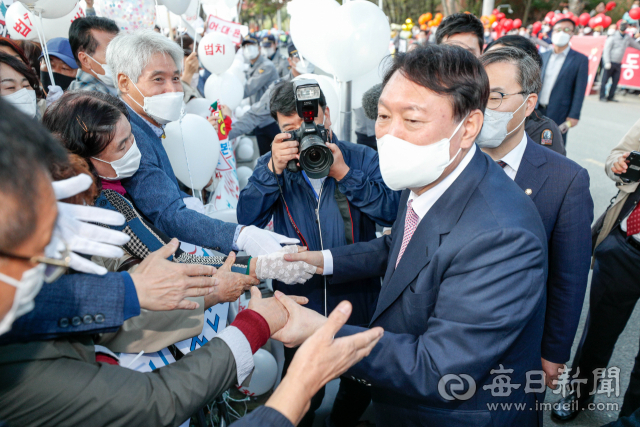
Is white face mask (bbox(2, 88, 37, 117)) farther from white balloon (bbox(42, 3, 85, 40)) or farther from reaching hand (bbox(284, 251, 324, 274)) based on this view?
white balloon (bbox(42, 3, 85, 40))

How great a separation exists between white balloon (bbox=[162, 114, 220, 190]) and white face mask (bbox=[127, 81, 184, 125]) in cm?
63

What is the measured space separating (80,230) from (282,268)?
1.01 m

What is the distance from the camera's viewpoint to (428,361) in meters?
1.17

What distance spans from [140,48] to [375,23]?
1729 mm

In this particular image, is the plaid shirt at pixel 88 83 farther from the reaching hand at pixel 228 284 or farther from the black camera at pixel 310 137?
the reaching hand at pixel 228 284

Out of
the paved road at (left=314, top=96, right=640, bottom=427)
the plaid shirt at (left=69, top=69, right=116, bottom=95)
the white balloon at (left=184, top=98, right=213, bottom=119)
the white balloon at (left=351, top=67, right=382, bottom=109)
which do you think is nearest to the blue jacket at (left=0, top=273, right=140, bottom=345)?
the paved road at (left=314, top=96, right=640, bottom=427)

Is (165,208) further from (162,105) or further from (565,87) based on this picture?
(565,87)

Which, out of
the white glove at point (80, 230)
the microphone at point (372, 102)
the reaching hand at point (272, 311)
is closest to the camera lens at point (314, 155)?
the reaching hand at point (272, 311)

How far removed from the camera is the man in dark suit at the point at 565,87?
500cm

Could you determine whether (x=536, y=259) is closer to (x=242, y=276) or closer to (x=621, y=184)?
(x=242, y=276)

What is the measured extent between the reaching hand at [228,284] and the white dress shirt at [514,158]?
1.29 m

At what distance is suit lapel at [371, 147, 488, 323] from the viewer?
1.29m

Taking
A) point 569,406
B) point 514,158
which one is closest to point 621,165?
point 514,158

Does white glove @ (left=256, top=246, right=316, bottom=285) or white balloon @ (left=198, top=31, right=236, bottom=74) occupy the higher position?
white balloon @ (left=198, top=31, right=236, bottom=74)
